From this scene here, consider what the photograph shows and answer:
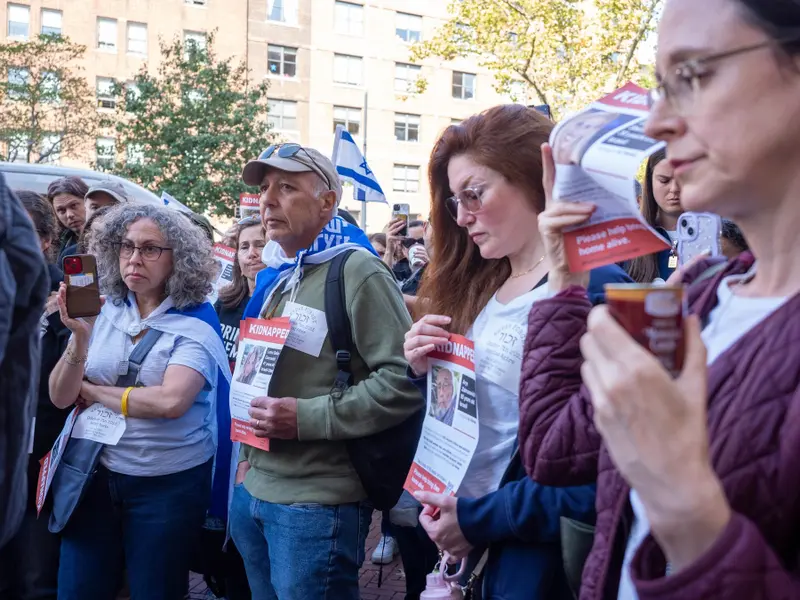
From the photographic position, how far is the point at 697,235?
189 cm

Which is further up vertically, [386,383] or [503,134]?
[503,134]

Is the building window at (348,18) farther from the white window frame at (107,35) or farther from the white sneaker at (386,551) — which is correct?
the white sneaker at (386,551)

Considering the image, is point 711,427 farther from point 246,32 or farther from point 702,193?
point 246,32

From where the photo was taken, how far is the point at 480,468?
6.54ft

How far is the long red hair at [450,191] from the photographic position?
83.7 inches

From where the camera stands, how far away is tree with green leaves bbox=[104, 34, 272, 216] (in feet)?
71.8

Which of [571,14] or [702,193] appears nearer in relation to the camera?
[702,193]

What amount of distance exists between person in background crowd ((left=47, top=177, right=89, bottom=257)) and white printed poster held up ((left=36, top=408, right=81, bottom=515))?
287cm

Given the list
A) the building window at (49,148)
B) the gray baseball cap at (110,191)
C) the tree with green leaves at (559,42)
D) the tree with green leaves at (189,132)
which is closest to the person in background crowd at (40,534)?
the gray baseball cap at (110,191)

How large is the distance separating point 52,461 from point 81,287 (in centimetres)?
76

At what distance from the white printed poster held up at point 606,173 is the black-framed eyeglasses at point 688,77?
0.08 metres

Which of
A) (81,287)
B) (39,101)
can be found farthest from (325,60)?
(81,287)

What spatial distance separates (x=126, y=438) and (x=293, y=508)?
3.16 ft

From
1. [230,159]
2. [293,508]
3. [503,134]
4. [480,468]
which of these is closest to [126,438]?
[293,508]
